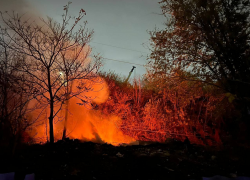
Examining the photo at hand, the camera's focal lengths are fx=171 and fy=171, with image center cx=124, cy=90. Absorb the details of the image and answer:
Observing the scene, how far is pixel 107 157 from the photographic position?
6141 mm

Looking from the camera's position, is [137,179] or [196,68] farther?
[196,68]

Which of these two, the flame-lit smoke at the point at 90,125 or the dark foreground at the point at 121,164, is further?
the flame-lit smoke at the point at 90,125

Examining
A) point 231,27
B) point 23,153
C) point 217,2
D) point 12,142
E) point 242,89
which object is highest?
point 217,2

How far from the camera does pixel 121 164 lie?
5.59 meters

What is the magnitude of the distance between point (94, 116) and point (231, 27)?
11848 mm

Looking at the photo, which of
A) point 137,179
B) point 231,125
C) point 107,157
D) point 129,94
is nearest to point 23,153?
point 107,157

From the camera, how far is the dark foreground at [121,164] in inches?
186

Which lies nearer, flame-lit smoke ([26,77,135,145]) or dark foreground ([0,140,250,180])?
dark foreground ([0,140,250,180])

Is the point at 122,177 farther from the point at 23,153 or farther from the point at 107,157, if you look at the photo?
the point at 23,153

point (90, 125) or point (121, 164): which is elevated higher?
point (90, 125)

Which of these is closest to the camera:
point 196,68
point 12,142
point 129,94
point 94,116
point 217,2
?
point 12,142

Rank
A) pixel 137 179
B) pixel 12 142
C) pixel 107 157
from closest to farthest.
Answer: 1. pixel 137 179
2. pixel 12 142
3. pixel 107 157

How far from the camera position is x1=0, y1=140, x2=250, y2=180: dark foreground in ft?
15.5

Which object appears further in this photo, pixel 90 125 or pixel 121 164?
pixel 90 125
